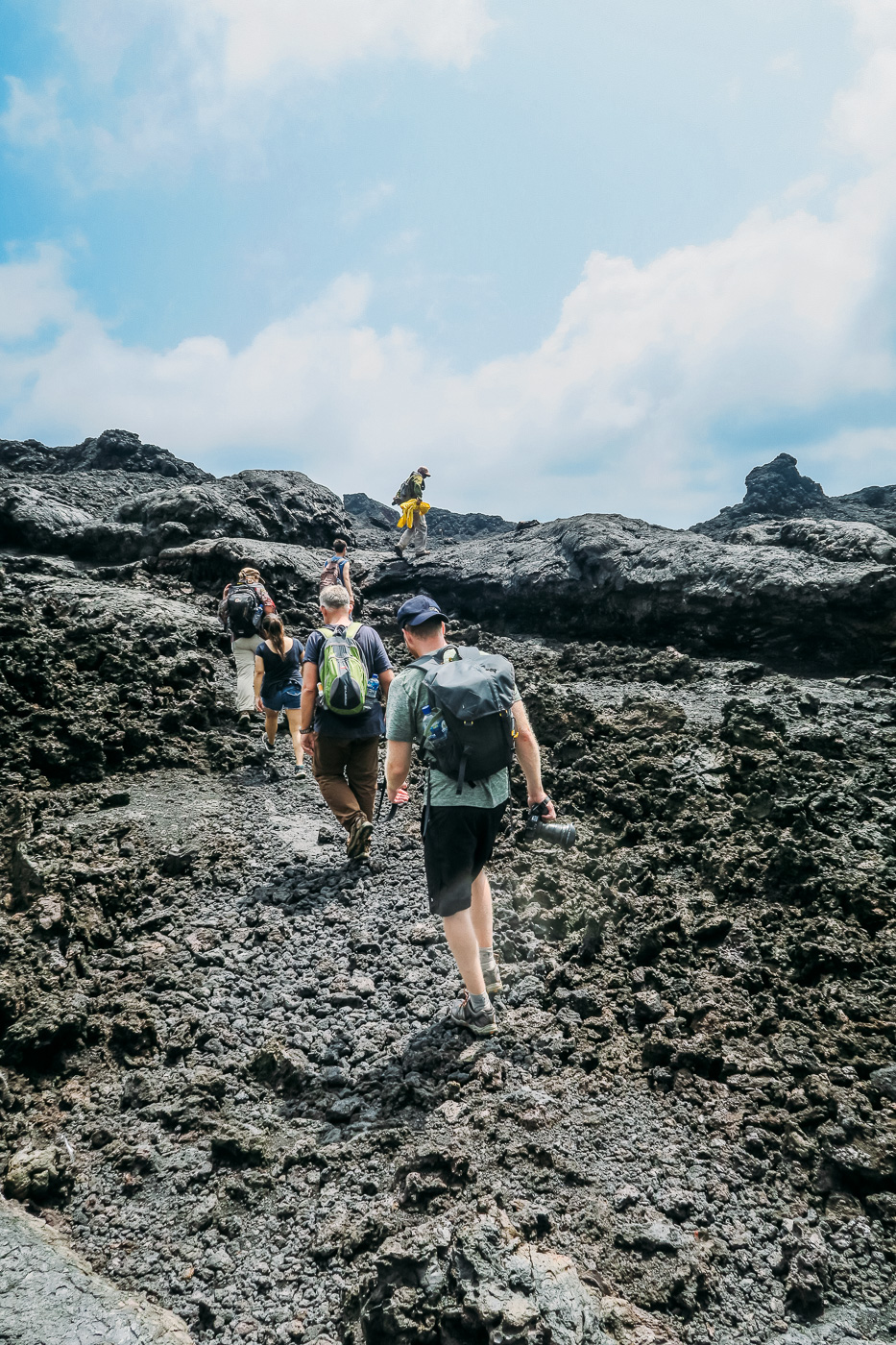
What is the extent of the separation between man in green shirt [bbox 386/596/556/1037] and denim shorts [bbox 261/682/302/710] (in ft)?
13.9

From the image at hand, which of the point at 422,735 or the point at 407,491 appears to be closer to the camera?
the point at 422,735

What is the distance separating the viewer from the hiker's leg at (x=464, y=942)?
363cm

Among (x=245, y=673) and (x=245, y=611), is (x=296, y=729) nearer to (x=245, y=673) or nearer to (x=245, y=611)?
(x=245, y=673)

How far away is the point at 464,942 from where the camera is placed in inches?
144

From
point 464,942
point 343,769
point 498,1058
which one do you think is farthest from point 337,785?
point 498,1058

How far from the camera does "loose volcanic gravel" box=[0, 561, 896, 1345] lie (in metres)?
2.57

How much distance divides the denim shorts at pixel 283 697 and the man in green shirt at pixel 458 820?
4.24 metres

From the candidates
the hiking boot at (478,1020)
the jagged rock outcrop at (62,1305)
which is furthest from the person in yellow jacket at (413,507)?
the jagged rock outcrop at (62,1305)

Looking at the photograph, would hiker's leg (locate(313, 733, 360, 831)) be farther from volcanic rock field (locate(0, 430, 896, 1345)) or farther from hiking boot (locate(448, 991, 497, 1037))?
hiking boot (locate(448, 991, 497, 1037))

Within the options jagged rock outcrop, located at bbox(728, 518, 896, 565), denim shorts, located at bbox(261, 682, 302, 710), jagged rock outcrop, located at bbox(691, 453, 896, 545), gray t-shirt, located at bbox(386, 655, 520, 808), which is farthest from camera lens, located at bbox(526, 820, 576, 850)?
jagged rock outcrop, located at bbox(691, 453, 896, 545)

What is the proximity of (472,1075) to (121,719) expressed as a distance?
238 inches

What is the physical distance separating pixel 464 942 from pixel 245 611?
558 centimetres

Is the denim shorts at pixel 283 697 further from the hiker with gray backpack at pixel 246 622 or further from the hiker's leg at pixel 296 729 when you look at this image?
the hiker with gray backpack at pixel 246 622

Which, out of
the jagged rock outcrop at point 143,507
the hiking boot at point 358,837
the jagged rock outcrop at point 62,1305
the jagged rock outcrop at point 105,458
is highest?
the jagged rock outcrop at point 105,458
